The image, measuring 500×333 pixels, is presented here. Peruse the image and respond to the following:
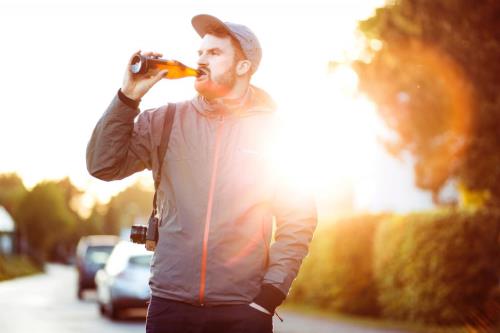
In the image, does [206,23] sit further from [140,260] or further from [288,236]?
[140,260]

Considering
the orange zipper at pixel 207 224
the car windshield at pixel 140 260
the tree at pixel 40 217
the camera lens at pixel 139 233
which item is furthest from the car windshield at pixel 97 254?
the tree at pixel 40 217

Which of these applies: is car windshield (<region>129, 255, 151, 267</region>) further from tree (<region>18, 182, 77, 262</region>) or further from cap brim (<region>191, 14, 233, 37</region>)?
tree (<region>18, 182, 77, 262</region>)

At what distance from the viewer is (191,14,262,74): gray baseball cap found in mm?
3652

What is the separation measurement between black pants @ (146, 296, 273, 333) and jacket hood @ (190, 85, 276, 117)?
0.84 m

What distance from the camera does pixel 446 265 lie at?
48.2 ft

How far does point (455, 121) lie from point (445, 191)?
2560cm

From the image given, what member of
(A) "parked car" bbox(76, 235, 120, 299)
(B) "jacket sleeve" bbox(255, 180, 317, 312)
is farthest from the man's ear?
(A) "parked car" bbox(76, 235, 120, 299)

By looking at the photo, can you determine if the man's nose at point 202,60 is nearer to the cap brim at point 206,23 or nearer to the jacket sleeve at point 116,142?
the cap brim at point 206,23

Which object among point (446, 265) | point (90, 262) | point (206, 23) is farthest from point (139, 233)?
point (90, 262)

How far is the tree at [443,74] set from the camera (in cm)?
1562

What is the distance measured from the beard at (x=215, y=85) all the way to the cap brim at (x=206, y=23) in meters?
0.20

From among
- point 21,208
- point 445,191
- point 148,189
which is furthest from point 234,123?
point 148,189

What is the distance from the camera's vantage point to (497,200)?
1872cm

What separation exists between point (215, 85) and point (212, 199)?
1.76 feet
